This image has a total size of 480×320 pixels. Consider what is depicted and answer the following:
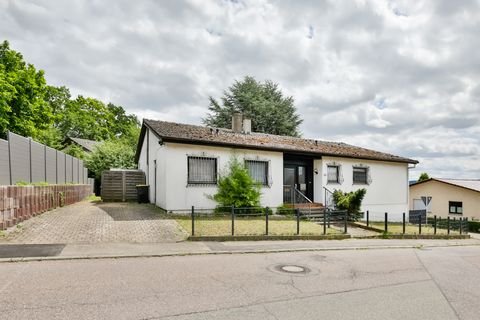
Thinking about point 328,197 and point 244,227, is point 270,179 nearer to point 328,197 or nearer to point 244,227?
point 328,197

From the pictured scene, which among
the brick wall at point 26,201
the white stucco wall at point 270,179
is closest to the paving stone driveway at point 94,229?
the brick wall at point 26,201

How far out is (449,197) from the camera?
32.1 meters

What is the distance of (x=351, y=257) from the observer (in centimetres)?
938

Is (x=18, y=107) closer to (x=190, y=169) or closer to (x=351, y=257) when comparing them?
(x=190, y=169)

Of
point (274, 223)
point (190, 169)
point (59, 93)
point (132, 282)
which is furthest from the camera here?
point (59, 93)

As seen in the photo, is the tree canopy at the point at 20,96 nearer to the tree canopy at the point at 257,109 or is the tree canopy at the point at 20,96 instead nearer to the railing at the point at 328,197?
the tree canopy at the point at 257,109

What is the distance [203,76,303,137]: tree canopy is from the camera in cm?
3816

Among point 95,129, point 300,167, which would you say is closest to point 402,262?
point 300,167

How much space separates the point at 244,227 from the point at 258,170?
5640 mm

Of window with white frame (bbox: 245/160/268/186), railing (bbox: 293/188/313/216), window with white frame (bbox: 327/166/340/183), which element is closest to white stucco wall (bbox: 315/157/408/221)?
window with white frame (bbox: 327/166/340/183)

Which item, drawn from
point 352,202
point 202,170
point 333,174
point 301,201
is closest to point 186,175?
point 202,170

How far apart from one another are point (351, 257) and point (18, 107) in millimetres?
31528

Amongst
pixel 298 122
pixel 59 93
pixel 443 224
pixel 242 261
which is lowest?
pixel 443 224

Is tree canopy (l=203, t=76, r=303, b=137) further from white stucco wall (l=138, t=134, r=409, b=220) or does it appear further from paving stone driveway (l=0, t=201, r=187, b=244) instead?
paving stone driveway (l=0, t=201, r=187, b=244)
